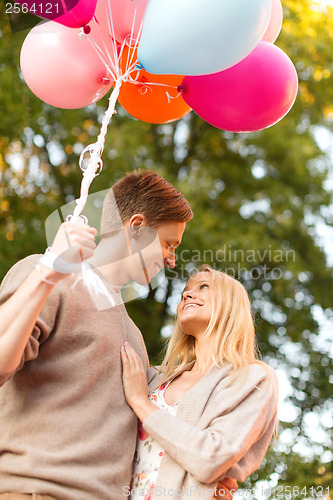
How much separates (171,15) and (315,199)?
5.68m

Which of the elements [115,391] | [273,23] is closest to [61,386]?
[115,391]

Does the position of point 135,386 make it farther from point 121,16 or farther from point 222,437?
point 121,16

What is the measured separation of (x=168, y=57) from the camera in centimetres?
188

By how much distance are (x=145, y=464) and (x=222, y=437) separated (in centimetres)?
33

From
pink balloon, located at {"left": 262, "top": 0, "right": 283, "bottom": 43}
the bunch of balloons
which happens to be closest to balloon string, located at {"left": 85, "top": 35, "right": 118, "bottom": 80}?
the bunch of balloons

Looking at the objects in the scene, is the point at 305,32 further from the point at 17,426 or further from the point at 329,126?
the point at 17,426

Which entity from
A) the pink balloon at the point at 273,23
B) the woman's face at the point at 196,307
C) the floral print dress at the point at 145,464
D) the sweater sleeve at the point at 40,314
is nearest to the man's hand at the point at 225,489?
the floral print dress at the point at 145,464

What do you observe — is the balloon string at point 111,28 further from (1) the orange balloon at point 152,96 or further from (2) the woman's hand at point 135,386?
(2) the woman's hand at point 135,386

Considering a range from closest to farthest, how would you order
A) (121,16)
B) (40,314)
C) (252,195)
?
(40,314)
(121,16)
(252,195)

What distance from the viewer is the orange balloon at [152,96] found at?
92.0 inches

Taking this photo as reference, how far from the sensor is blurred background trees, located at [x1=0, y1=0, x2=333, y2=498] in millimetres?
5711

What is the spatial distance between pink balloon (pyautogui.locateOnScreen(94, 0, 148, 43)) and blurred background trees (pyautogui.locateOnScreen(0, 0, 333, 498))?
3.40 m

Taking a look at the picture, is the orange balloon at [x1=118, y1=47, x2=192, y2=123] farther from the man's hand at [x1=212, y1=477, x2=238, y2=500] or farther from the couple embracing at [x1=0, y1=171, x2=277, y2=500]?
the man's hand at [x1=212, y1=477, x2=238, y2=500]

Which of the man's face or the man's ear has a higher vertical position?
the man's ear
